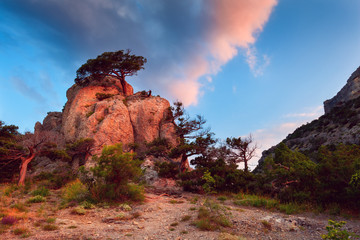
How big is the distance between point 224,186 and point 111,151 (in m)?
10.5

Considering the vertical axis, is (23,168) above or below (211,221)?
above

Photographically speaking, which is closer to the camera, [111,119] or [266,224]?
[266,224]

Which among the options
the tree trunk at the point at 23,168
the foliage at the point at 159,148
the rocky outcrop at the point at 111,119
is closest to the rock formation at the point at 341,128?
the foliage at the point at 159,148

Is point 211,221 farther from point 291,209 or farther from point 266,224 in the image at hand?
point 291,209

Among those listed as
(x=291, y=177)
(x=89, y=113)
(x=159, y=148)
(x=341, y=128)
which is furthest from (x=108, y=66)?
(x=341, y=128)

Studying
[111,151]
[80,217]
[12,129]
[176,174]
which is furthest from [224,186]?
[12,129]

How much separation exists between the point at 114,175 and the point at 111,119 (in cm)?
1802

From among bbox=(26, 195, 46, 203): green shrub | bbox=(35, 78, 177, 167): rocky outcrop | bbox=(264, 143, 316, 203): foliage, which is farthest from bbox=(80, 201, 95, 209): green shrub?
bbox=(35, 78, 177, 167): rocky outcrop

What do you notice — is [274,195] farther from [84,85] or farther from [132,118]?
[84,85]

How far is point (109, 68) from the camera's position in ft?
117

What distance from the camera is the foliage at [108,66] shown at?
3394cm

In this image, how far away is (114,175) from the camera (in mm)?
12391

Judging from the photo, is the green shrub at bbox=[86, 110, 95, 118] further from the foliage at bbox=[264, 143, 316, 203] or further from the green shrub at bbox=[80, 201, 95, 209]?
the foliage at bbox=[264, 143, 316, 203]

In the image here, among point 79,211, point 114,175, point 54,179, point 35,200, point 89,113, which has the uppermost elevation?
point 89,113
